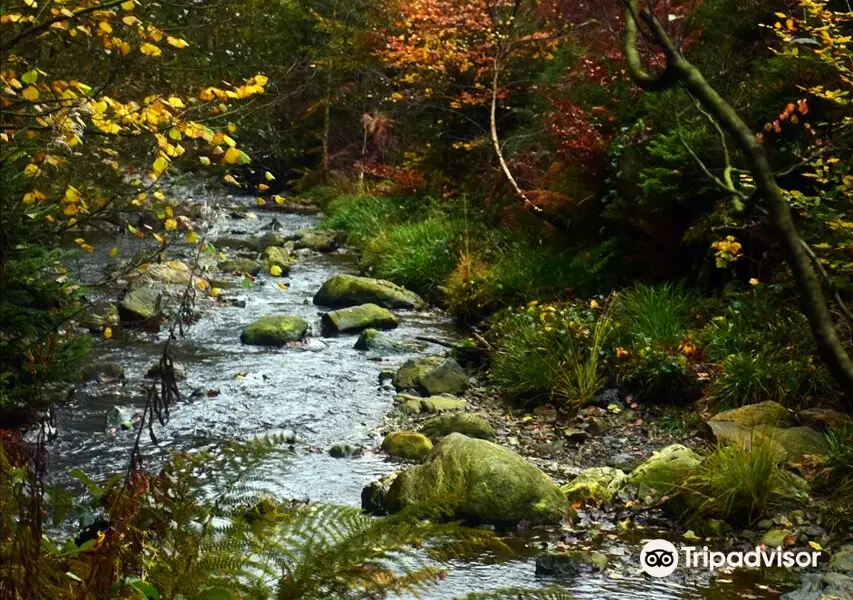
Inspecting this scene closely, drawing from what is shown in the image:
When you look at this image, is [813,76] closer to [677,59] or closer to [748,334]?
[748,334]

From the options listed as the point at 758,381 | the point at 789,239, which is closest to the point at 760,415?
the point at 758,381

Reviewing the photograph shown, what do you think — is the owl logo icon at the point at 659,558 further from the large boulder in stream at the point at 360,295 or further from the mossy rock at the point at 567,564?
the large boulder in stream at the point at 360,295

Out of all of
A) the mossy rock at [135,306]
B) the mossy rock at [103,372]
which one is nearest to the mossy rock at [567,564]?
the mossy rock at [103,372]

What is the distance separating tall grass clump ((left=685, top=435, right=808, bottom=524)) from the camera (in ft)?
16.8

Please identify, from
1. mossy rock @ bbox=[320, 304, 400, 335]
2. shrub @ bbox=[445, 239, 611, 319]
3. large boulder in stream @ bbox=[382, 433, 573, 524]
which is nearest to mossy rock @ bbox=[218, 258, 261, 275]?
mossy rock @ bbox=[320, 304, 400, 335]

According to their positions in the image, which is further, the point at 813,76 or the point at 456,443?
the point at 813,76

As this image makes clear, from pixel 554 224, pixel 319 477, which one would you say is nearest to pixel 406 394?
pixel 319 477

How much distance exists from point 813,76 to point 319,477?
5.21 metres

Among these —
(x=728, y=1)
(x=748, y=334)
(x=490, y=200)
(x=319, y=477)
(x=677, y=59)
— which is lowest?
(x=319, y=477)

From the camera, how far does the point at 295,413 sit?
7594 mm

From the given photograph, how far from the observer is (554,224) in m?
10.9

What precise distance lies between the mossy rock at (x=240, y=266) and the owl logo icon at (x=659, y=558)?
32.0 ft

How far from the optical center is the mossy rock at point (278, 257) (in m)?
13.9

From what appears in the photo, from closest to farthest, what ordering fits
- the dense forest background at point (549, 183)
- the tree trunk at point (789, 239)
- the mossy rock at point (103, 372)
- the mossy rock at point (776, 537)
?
1. the tree trunk at point (789, 239)
2. the dense forest background at point (549, 183)
3. the mossy rock at point (776, 537)
4. the mossy rock at point (103, 372)
